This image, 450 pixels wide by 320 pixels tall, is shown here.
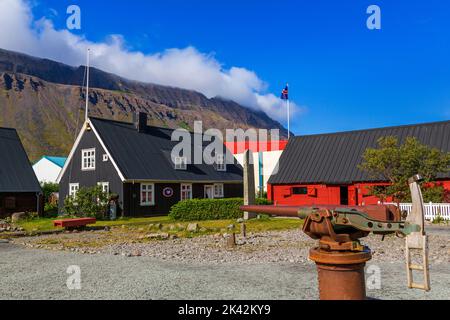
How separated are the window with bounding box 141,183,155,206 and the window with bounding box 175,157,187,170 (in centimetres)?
350

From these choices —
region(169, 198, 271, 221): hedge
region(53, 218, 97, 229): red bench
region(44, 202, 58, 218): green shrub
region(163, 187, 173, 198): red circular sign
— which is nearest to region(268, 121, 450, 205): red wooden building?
region(169, 198, 271, 221): hedge

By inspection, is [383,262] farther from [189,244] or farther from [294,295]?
[189,244]

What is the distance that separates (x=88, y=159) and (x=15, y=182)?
5.34m

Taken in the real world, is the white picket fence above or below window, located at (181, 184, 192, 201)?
below

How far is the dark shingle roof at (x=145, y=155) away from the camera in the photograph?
95.9 feet

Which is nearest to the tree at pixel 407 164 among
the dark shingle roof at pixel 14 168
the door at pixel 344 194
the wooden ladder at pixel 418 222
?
the door at pixel 344 194

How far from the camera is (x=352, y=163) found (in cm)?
3045

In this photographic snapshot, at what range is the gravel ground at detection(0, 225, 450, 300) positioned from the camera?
737 centimetres

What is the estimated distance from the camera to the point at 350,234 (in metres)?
3.71

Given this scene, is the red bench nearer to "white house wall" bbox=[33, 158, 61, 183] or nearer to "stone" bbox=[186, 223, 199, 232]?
"stone" bbox=[186, 223, 199, 232]

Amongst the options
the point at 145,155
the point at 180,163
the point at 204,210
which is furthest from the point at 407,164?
the point at 145,155

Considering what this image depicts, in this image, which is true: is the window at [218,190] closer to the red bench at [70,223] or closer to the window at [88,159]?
the window at [88,159]

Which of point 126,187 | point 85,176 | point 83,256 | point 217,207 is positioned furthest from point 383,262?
point 85,176
